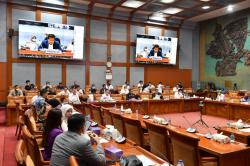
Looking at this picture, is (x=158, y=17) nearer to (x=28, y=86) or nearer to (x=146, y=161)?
(x=28, y=86)

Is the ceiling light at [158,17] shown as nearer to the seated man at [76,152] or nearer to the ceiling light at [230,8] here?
the ceiling light at [230,8]

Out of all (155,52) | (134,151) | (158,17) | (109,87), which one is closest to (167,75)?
(155,52)

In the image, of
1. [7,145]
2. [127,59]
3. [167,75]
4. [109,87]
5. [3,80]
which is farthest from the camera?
[167,75]

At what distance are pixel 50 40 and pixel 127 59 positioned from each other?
15.8ft

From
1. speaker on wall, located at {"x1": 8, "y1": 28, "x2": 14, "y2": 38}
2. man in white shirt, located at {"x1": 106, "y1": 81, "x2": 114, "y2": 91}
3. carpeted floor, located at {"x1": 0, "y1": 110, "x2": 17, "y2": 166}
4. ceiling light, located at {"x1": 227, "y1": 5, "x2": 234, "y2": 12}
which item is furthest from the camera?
ceiling light, located at {"x1": 227, "y1": 5, "x2": 234, "y2": 12}

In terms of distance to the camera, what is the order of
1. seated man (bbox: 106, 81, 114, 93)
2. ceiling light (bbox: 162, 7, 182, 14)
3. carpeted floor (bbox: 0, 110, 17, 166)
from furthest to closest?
ceiling light (bbox: 162, 7, 182, 14), seated man (bbox: 106, 81, 114, 93), carpeted floor (bbox: 0, 110, 17, 166)

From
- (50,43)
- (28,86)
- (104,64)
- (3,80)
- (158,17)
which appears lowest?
(28,86)

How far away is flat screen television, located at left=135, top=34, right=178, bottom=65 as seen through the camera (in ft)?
47.8

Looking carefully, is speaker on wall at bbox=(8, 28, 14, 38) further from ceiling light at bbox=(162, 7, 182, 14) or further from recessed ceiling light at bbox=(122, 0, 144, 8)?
ceiling light at bbox=(162, 7, 182, 14)

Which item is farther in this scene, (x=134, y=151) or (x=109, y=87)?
(x=109, y=87)

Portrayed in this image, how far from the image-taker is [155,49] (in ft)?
48.7

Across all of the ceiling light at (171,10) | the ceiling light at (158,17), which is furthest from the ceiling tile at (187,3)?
the ceiling light at (158,17)

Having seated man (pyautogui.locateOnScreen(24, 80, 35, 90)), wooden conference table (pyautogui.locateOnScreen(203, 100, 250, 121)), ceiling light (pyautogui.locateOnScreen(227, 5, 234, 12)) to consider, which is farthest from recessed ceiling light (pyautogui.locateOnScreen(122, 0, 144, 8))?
seated man (pyautogui.locateOnScreen(24, 80, 35, 90))

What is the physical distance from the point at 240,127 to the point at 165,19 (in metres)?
12.2
